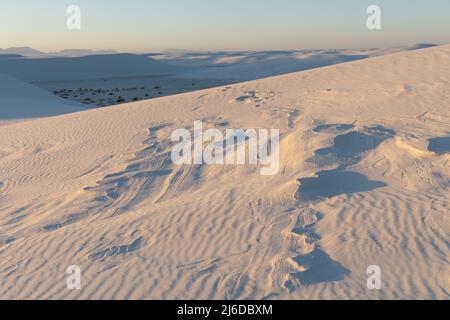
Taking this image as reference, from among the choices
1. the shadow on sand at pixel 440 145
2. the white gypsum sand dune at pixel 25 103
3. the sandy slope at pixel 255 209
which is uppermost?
the white gypsum sand dune at pixel 25 103

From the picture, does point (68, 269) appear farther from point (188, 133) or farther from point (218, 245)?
point (188, 133)

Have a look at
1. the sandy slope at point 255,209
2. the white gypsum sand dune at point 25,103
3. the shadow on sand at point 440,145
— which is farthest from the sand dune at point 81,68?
the shadow on sand at point 440,145

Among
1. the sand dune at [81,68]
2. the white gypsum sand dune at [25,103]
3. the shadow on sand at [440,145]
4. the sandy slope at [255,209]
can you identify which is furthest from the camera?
the sand dune at [81,68]

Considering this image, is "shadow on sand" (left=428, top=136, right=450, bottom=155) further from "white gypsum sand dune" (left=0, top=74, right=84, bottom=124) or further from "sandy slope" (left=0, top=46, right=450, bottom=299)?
"white gypsum sand dune" (left=0, top=74, right=84, bottom=124)

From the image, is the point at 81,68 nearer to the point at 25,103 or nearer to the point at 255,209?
the point at 25,103

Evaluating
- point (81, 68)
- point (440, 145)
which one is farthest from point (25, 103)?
point (81, 68)

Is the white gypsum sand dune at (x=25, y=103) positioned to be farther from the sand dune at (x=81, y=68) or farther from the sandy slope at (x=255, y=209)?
the sand dune at (x=81, y=68)
